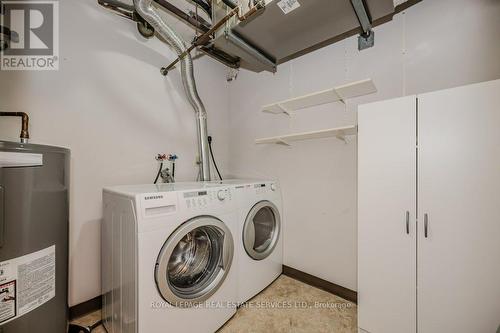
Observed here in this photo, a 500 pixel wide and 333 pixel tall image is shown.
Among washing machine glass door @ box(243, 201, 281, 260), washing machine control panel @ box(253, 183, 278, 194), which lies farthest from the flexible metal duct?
washing machine glass door @ box(243, 201, 281, 260)

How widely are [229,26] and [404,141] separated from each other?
5.07ft

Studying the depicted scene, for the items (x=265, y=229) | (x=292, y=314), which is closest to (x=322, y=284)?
(x=292, y=314)

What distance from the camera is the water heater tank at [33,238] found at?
35.7 inches

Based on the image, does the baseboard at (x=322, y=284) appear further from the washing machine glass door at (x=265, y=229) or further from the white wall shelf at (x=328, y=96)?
the white wall shelf at (x=328, y=96)

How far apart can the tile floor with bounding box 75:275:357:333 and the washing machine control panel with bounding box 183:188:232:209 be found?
95 centimetres

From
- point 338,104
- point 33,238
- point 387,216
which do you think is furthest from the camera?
point 338,104

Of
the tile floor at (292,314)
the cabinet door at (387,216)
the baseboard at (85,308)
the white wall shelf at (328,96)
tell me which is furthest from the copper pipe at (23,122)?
the cabinet door at (387,216)

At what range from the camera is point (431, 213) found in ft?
3.90

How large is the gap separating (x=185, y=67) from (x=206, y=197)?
4.53 ft

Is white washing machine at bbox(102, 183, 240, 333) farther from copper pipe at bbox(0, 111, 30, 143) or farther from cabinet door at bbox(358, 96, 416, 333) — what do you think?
cabinet door at bbox(358, 96, 416, 333)

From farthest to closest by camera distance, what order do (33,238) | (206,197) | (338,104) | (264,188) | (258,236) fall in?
(258,236) < (264,188) < (338,104) < (206,197) < (33,238)

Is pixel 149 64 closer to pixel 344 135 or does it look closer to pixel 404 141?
pixel 344 135

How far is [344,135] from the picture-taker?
1848mm

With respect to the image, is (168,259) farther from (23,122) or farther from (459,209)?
(459,209)
